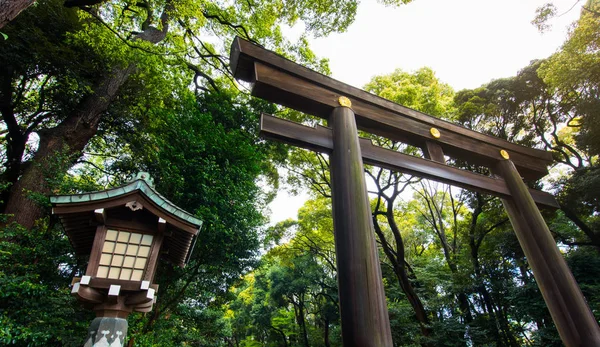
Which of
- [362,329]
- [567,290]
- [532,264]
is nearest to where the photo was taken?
[362,329]

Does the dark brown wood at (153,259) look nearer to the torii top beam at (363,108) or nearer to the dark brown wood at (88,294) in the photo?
the dark brown wood at (88,294)

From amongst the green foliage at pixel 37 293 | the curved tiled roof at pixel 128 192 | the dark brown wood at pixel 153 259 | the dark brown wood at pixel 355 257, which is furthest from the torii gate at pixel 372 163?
the green foliage at pixel 37 293

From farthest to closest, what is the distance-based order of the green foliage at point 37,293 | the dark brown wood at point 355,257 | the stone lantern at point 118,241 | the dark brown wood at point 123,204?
the green foliage at point 37,293 → the dark brown wood at point 123,204 → the stone lantern at point 118,241 → the dark brown wood at point 355,257

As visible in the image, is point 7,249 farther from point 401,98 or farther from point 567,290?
point 401,98

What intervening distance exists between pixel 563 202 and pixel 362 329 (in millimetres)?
11340

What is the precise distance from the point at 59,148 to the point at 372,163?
7.49 m

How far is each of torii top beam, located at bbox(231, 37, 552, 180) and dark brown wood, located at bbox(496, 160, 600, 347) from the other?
60cm

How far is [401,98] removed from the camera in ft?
31.1

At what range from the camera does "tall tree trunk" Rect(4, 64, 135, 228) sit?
18.9ft

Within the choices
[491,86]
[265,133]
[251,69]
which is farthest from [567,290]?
[491,86]

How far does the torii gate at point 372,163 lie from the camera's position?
2.57m

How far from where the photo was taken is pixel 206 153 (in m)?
7.86

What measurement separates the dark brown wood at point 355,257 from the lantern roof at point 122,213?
238cm

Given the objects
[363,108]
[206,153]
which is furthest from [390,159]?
[206,153]
